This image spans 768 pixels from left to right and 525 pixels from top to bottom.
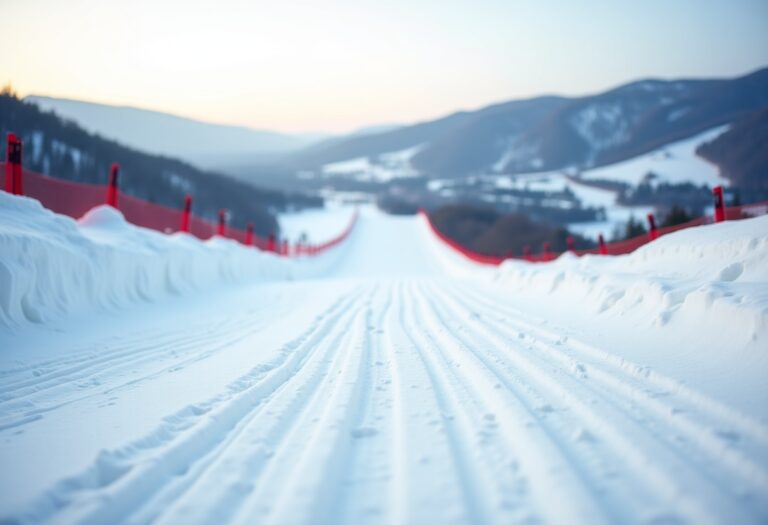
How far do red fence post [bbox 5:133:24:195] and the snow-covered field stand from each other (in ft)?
1.24

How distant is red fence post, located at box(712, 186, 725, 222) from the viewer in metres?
7.77

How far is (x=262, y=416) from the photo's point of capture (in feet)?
10.3

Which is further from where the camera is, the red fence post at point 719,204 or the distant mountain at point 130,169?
the distant mountain at point 130,169

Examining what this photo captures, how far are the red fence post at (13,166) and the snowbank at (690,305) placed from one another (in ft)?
27.2

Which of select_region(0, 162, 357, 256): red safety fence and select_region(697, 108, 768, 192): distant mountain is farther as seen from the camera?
select_region(697, 108, 768, 192): distant mountain

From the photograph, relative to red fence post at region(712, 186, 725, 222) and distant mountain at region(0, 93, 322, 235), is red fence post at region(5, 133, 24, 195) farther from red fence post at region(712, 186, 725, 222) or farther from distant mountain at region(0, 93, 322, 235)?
red fence post at region(712, 186, 725, 222)

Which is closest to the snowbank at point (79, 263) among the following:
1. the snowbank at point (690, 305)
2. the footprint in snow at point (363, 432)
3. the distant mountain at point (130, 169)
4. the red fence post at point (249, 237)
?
the distant mountain at point (130, 169)

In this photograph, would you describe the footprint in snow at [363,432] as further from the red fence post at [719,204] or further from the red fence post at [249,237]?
the red fence post at [249,237]

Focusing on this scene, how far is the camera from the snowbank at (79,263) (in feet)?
17.5

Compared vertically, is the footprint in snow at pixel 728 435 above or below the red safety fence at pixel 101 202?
below

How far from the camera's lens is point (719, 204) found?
7820mm

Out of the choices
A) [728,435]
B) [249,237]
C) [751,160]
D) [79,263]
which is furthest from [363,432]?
[751,160]

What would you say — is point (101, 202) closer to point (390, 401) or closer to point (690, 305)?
point (390, 401)

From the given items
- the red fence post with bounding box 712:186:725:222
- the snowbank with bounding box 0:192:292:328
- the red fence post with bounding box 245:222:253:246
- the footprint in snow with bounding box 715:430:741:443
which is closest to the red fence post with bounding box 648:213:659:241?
the red fence post with bounding box 712:186:725:222
